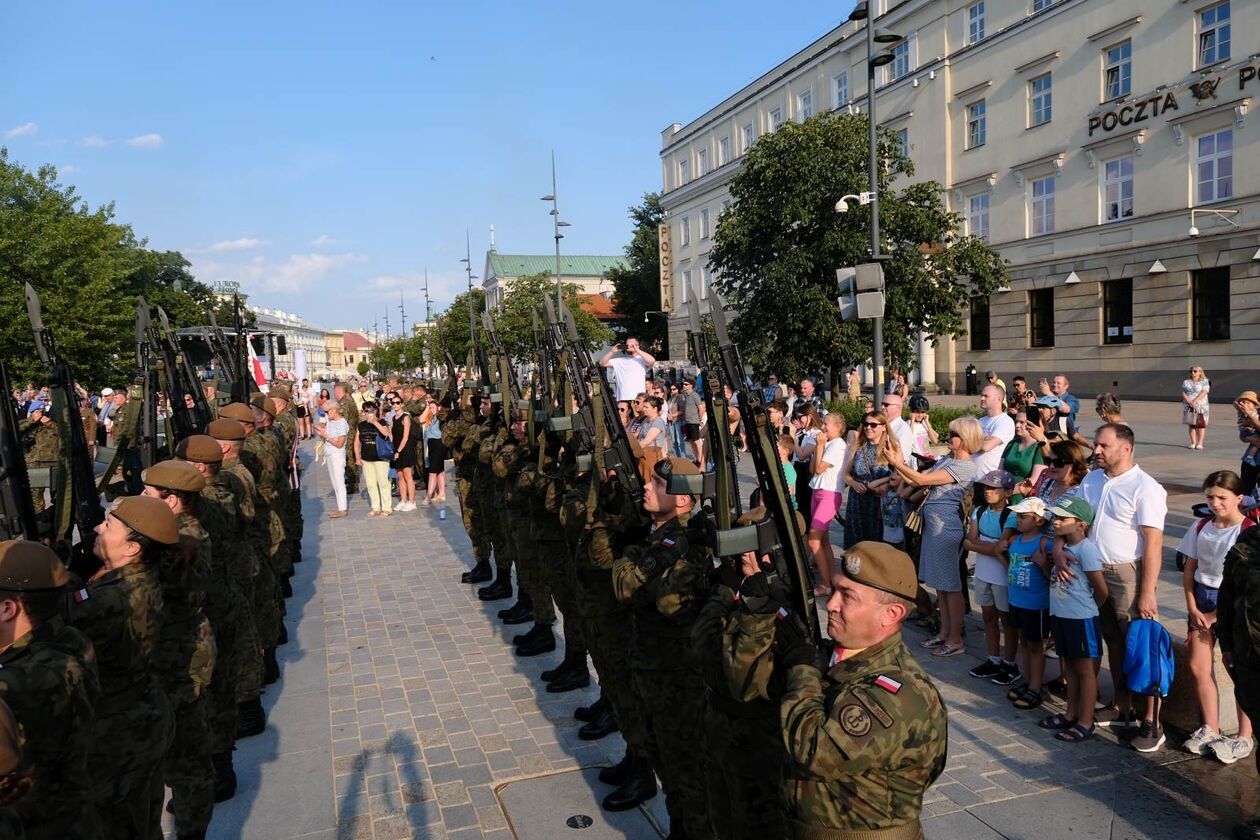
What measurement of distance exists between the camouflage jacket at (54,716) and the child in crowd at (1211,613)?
16.8ft

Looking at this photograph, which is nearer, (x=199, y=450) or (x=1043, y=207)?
(x=199, y=450)

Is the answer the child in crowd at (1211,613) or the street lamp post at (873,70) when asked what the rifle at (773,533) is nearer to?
the child in crowd at (1211,613)

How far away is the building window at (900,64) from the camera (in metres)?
34.4

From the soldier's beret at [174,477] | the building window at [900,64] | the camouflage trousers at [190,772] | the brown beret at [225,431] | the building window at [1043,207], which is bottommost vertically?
the camouflage trousers at [190,772]

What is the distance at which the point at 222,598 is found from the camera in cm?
487

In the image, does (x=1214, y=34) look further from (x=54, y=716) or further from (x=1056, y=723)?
(x=54, y=716)

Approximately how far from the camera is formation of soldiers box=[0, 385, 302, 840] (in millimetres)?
2627

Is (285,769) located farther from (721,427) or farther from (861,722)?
(861,722)

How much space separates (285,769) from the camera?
497 centimetres

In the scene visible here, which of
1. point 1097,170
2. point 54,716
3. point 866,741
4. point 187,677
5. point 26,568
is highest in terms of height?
point 1097,170

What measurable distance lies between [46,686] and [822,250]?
60.0 feet

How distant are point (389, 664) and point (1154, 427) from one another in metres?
19.3

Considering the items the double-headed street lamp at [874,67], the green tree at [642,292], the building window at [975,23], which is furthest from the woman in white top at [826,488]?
the green tree at [642,292]

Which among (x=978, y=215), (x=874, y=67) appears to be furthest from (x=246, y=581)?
(x=978, y=215)
